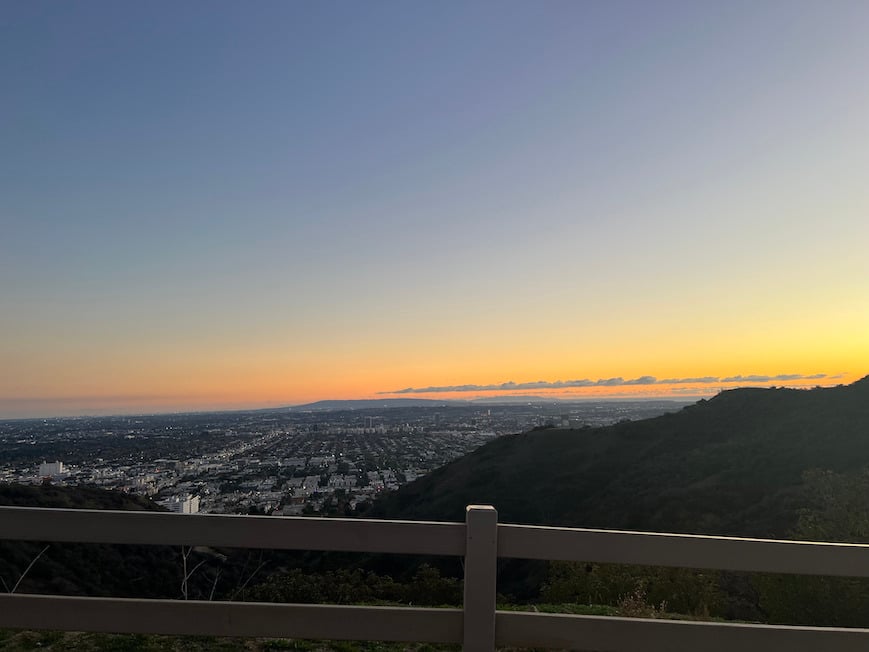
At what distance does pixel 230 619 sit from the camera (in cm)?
318

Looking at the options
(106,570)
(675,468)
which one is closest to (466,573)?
(106,570)

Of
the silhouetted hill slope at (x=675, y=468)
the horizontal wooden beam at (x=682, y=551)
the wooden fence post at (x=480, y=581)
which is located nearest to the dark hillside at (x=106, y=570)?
the wooden fence post at (x=480, y=581)

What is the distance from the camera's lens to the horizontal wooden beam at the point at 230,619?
313cm

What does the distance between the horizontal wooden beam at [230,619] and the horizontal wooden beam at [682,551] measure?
556mm

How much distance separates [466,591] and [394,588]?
8635 millimetres

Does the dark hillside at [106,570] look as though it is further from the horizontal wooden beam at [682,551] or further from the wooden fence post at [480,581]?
the horizontal wooden beam at [682,551]

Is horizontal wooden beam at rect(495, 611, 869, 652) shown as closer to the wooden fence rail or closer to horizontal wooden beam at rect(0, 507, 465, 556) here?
the wooden fence rail

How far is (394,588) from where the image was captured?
1099cm

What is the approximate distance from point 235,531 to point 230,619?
462 mm

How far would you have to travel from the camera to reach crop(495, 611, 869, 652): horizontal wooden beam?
122 inches

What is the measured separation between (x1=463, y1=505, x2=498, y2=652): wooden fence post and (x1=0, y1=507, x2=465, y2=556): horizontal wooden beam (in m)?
0.07

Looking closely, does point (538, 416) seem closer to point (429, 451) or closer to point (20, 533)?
point (429, 451)

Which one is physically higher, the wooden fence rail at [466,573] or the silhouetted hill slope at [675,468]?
the wooden fence rail at [466,573]

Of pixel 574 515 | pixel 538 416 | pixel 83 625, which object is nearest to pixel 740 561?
pixel 83 625
